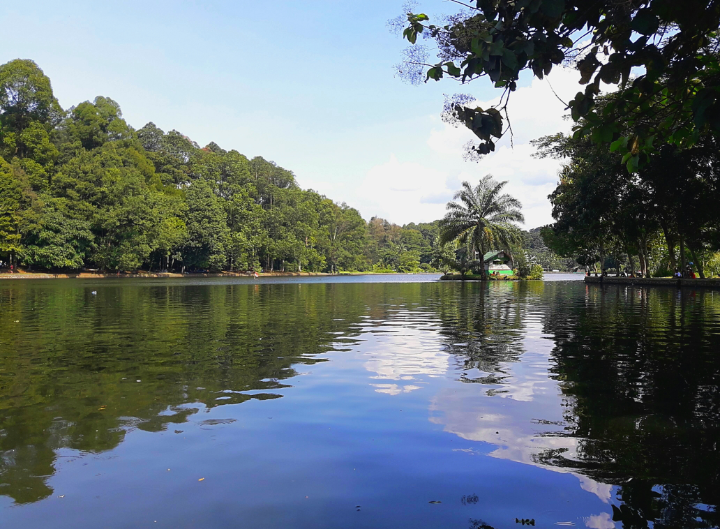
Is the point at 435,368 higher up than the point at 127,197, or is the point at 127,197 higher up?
the point at 127,197

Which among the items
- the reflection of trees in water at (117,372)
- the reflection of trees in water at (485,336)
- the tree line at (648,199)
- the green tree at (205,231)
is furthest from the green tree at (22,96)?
the reflection of trees in water at (485,336)

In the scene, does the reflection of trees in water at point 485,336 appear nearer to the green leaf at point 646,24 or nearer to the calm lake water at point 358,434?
the calm lake water at point 358,434

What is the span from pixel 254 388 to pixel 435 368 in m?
3.27

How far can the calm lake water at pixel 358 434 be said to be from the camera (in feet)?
12.5

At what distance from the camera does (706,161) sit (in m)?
32.8

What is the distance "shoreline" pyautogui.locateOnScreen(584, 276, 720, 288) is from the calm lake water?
30560mm

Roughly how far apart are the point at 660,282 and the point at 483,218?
1939cm

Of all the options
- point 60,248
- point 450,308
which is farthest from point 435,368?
point 60,248

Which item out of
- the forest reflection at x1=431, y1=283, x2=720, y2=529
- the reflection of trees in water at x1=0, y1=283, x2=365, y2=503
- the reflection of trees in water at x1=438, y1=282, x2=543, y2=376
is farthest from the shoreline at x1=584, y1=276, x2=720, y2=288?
the reflection of trees in water at x1=0, y1=283, x2=365, y2=503

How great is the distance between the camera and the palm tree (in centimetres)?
5800

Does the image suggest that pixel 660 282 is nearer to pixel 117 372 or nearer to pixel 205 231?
pixel 117 372

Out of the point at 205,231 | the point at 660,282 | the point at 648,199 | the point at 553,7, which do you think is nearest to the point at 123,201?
the point at 205,231

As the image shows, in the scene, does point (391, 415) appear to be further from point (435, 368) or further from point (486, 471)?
point (435, 368)

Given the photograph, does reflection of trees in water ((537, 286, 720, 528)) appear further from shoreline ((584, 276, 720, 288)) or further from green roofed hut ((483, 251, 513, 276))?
green roofed hut ((483, 251, 513, 276))
